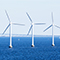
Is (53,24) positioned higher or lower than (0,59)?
higher

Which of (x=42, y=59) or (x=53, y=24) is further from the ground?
(x=53, y=24)

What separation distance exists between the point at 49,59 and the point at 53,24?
58028 mm

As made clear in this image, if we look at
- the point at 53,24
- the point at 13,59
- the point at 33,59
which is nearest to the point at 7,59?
the point at 13,59

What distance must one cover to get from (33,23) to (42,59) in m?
48.3

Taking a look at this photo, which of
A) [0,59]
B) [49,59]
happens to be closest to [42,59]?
[49,59]

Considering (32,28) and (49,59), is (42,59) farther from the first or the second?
(32,28)

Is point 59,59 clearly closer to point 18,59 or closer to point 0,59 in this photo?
point 18,59

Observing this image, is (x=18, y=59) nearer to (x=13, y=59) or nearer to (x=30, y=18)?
(x=13, y=59)

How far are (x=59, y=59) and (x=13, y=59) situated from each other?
14.4m

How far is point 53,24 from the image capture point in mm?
143125

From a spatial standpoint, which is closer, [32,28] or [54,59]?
[54,59]

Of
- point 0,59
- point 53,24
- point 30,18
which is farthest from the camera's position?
point 53,24

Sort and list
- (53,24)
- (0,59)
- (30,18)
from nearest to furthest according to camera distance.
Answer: (0,59) → (30,18) → (53,24)

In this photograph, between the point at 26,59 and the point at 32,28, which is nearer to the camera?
A: the point at 26,59
